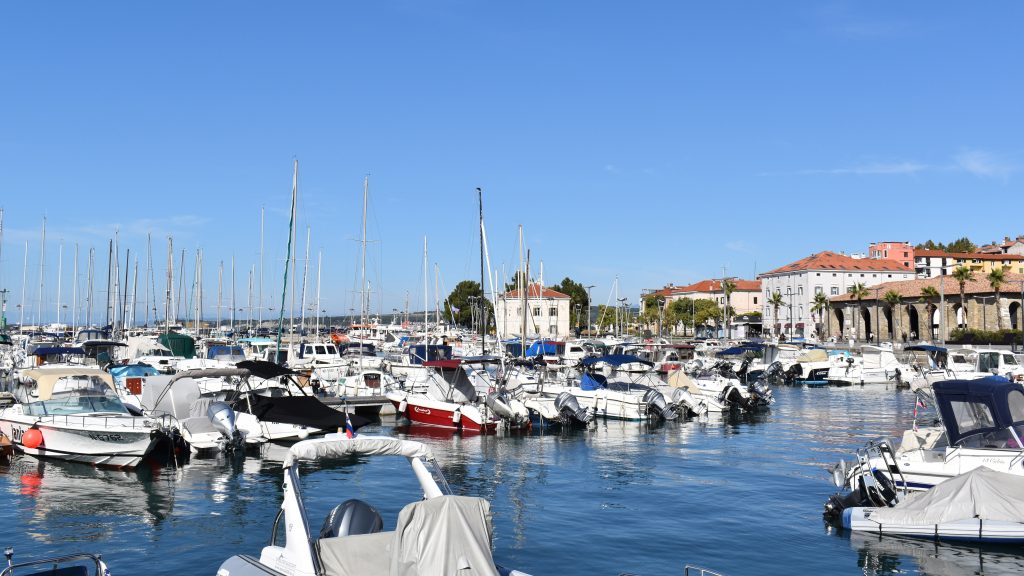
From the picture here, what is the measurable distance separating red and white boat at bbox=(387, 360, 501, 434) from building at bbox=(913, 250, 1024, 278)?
12863 cm

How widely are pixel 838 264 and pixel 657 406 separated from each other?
105118 millimetres

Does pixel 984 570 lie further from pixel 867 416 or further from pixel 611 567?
pixel 867 416

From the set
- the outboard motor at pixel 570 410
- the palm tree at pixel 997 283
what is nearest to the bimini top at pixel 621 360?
the outboard motor at pixel 570 410

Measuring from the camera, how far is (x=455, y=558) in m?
9.05

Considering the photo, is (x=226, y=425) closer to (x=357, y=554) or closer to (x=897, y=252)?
(x=357, y=554)

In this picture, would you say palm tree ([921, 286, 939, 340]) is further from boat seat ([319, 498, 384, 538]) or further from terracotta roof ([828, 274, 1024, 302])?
boat seat ([319, 498, 384, 538])

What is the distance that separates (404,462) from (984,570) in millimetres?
16256

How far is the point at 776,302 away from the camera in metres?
127

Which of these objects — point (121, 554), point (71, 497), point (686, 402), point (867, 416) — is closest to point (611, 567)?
point (121, 554)

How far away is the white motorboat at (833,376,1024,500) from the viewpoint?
62.0 feet

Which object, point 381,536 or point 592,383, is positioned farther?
point 592,383

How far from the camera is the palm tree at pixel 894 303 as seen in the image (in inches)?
3947

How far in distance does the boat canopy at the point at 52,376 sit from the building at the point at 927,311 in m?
75.6

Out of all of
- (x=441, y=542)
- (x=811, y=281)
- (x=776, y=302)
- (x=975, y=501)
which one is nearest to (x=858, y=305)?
(x=776, y=302)
